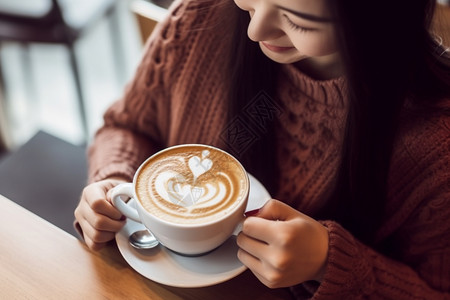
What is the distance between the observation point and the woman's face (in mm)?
605

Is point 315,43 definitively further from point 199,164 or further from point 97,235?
point 97,235

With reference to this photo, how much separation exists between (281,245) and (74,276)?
0.29 metres

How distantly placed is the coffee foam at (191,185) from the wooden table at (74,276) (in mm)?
128

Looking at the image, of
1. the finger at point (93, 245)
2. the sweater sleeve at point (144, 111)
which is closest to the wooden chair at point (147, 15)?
the sweater sleeve at point (144, 111)

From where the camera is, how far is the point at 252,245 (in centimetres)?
66

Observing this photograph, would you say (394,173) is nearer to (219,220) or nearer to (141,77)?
(219,220)

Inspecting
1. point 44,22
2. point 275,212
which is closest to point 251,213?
point 275,212

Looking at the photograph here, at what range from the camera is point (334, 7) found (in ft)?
1.90

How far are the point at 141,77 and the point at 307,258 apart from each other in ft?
1.62

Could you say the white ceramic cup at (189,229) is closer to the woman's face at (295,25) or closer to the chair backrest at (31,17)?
the woman's face at (295,25)

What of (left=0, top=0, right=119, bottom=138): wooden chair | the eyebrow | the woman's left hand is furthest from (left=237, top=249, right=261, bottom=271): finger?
(left=0, top=0, right=119, bottom=138): wooden chair

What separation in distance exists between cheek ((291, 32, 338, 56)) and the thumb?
0.64 ft

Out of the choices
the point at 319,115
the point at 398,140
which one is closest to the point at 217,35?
the point at 319,115

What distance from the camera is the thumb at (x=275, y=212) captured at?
0.67 metres
